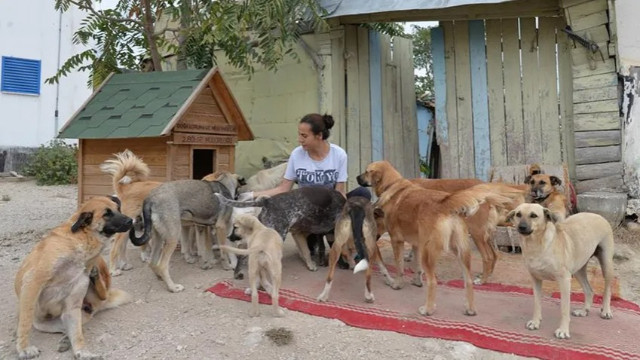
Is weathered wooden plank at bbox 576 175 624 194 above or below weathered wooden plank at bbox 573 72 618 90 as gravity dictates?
below

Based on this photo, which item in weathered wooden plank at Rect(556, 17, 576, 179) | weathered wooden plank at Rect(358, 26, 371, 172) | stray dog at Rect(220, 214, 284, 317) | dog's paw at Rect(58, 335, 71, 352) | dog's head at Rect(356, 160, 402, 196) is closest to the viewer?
dog's paw at Rect(58, 335, 71, 352)

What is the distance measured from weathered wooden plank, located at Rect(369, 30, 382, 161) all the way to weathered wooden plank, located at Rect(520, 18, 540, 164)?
99.0 inches

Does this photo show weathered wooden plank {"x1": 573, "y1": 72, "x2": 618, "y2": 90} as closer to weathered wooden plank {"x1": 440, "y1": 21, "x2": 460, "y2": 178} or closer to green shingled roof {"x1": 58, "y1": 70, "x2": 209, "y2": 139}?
weathered wooden plank {"x1": 440, "y1": 21, "x2": 460, "y2": 178}

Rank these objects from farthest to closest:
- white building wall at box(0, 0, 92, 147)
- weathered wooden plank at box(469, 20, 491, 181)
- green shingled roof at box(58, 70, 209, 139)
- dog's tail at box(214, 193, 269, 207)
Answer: white building wall at box(0, 0, 92, 147) → weathered wooden plank at box(469, 20, 491, 181) → green shingled roof at box(58, 70, 209, 139) → dog's tail at box(214, 193, 269, 207)

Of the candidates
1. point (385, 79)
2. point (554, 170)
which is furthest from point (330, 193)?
point (385, 79)

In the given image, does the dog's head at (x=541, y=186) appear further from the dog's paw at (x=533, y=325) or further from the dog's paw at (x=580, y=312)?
the dog's paw at (x=533, y=325)

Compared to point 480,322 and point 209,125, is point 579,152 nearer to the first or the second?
point 480,322

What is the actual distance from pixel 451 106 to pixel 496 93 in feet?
2.38

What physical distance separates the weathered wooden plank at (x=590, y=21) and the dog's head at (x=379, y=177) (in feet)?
12.6

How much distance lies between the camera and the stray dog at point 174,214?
436 cm

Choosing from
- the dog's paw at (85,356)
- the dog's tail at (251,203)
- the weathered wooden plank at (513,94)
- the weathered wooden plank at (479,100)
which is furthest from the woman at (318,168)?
the weathered wooden plank at (513,94)

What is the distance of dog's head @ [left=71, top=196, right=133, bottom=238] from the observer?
3.39 metres

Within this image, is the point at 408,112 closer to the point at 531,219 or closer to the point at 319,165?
the point at 319,165

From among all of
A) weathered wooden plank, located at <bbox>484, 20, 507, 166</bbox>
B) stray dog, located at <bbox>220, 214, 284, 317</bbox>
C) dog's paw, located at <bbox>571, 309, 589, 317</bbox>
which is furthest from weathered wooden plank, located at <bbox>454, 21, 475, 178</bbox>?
stray dog, located at <bbox>220, 214, 284, 317</bbox>
